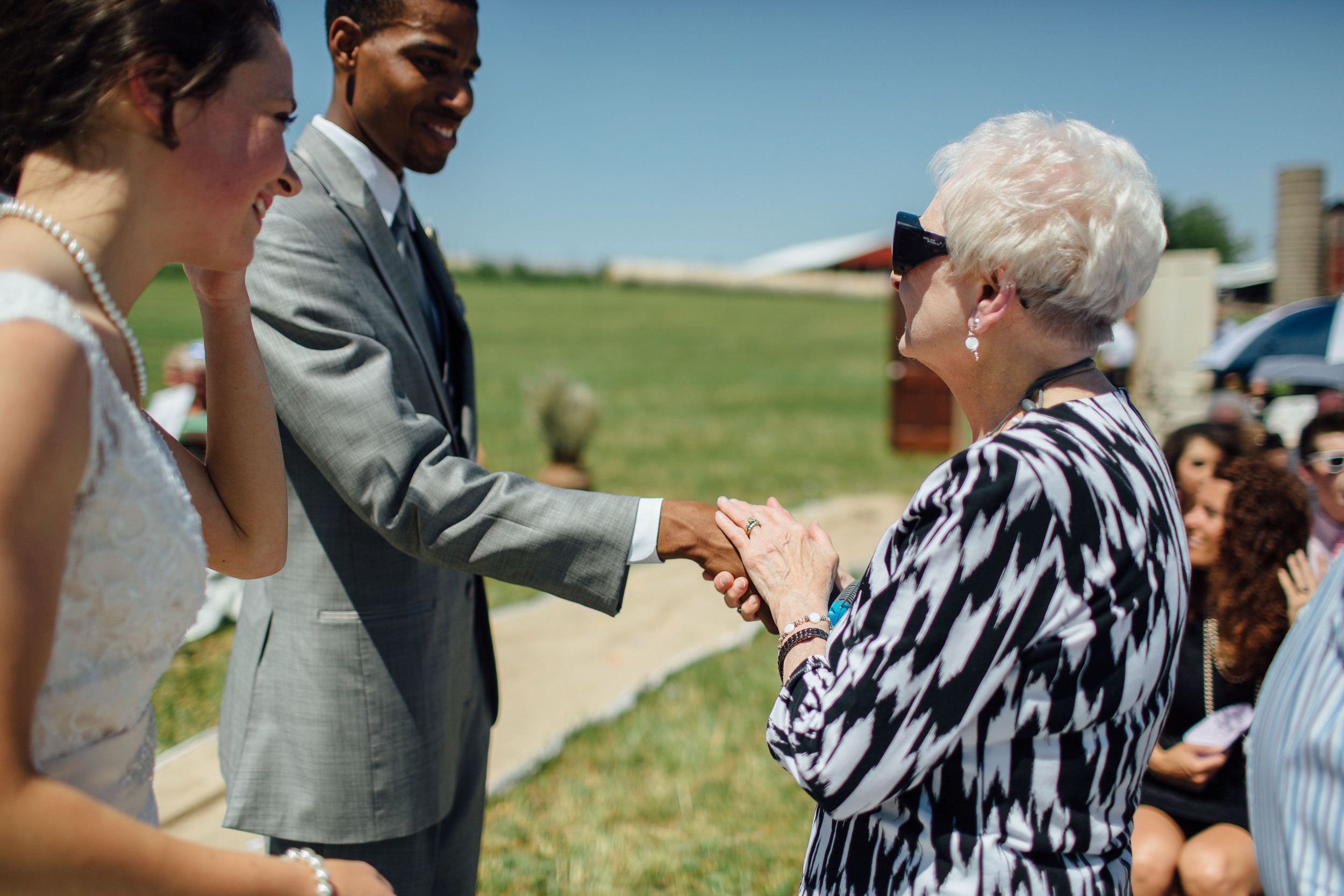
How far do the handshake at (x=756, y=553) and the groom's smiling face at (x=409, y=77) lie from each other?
123 cm

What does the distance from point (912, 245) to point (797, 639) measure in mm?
779

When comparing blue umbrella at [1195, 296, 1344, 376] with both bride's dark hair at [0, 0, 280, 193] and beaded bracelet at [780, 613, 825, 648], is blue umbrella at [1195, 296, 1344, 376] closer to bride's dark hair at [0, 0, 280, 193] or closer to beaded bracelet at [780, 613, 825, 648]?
beaded bracelet at [780, 613, 825, 648]

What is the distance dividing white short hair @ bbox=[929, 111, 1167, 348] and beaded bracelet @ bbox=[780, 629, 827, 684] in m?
0.70

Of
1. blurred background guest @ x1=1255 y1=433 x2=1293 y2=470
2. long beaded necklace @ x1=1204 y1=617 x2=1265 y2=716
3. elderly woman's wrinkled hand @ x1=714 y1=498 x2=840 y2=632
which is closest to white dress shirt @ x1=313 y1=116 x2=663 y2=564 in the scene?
elderly woman's wrinkled hand @ x1=714 y1=498 x2=840 y2=632

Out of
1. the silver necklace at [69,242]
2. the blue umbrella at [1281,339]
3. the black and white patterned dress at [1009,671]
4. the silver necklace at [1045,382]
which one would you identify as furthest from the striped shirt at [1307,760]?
the blue umbrella at [1281,339]

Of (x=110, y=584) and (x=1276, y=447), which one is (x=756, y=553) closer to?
(x=110, y=584)

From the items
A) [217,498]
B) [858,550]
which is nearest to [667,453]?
[858,550]

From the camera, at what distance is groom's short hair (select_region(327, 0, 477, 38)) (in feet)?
7.81

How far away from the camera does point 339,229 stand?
210 centimetres

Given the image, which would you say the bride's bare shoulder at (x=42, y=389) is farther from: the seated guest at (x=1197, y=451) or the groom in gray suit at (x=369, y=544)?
the seated guest at (x=1197, y=451)

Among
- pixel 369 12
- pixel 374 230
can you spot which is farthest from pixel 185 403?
pixel 374 230

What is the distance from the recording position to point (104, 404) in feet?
3.43

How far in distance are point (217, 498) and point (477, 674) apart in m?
1.12

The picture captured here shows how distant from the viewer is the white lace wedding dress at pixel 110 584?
102 cm
